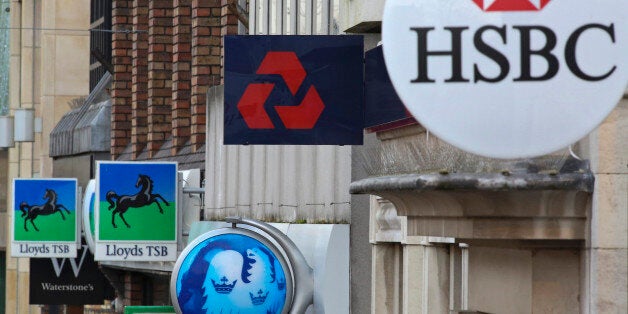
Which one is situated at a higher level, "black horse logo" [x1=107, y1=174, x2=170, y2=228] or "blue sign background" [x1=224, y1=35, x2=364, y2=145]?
"blue sign background" [x1=224, y1=35, x2=364, y2=145]

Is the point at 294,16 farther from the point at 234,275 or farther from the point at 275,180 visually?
the point at 234,275

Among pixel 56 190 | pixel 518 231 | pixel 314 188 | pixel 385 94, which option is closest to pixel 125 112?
pixel 56 190

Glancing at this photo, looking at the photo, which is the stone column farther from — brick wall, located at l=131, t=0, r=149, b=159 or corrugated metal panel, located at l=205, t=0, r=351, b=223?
brick wall, located at l=131, t=0, r=149, b=159

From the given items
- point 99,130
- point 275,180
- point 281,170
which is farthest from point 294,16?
point 99,130

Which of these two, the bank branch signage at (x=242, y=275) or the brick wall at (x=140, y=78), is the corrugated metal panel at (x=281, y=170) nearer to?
the bank branch signage at (x=242, y=275)

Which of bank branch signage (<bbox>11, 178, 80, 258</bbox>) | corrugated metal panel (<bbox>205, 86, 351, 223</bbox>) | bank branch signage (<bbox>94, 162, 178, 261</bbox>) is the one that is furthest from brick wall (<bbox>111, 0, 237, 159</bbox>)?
corrugated metal panel (<bbox>205, 86, 351, 223</bbox>)

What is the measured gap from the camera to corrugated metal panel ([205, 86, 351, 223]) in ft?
40.6

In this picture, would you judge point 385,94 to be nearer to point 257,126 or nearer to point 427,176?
point 257,126

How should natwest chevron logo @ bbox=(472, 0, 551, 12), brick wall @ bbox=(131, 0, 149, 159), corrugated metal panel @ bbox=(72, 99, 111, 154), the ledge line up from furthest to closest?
corrugated metal panel @ bbox=(72, 99, 111, 154) < brick wall @ bbox=(131, 0, 149, 159) < the ledge < natwest chevron logo @ bbox=(472, 0, 551, 12)

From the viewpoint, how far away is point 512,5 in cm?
611

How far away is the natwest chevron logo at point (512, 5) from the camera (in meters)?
6.11

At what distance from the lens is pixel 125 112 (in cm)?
2259

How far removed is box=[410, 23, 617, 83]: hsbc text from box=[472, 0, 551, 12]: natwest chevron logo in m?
0.06

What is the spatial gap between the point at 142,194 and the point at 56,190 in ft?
14.2
